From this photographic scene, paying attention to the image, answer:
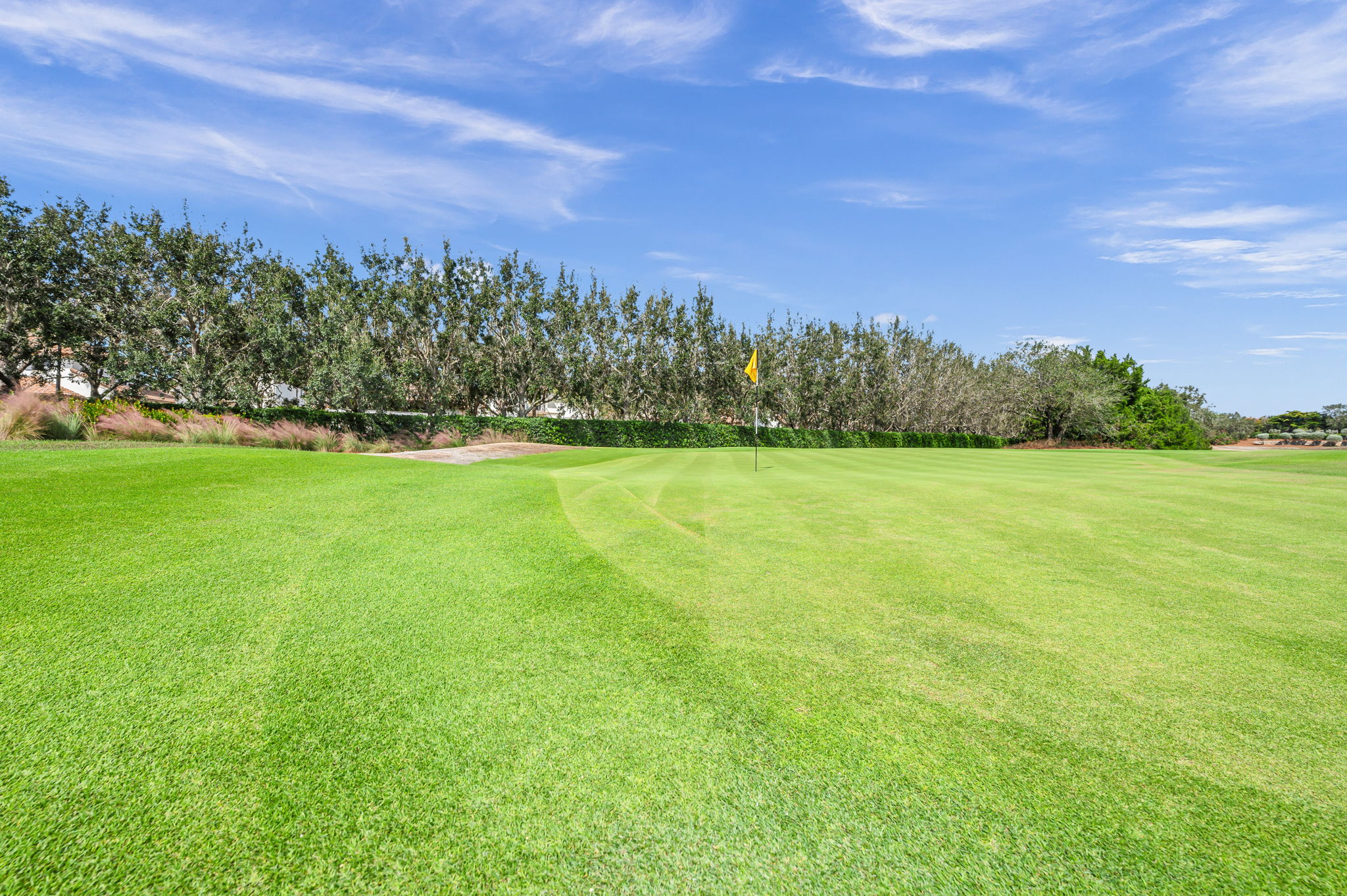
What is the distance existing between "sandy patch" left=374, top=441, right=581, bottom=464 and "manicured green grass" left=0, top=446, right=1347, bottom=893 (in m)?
9.37

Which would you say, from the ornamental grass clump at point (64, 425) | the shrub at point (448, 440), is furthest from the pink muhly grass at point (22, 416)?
the shrub at point (448, 440)

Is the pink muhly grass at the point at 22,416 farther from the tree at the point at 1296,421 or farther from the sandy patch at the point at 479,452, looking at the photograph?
the tree at the point at 1296,421

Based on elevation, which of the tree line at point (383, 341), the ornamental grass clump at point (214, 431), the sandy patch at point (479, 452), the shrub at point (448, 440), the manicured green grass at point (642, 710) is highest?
the tree line at point (383, 341)

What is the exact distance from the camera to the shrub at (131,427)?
1198cm

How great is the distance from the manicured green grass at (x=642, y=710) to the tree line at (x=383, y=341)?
942 inches

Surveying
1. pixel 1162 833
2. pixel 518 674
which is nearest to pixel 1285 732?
pixel 1162 833

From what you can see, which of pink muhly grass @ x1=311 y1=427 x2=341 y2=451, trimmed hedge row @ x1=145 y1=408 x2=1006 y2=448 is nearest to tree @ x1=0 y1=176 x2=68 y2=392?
trimmed hedge row @ x1=145 y1=408 x2=1006 y2=448

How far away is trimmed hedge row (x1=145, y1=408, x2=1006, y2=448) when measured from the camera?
2331 cm

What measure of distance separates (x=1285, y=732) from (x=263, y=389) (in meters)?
33.5

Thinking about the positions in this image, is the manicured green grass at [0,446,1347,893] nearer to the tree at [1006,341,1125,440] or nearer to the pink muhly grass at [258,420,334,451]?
the pink muhly grass at [258,420,334,451]

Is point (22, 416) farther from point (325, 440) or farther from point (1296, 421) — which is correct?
point (1296, 421)

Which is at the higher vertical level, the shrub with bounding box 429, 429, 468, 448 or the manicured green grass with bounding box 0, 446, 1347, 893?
the shrub with bounding box 429, 429, 468, 448

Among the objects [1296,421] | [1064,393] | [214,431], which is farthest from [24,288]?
[1296,421]

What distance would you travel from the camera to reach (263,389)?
2697 cm
